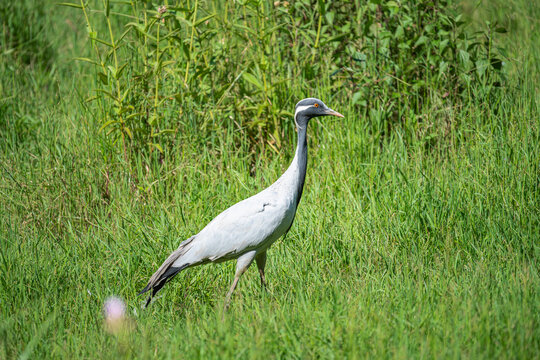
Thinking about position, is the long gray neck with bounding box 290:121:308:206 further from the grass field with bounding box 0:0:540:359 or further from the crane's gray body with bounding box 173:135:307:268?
the grass field with bounding box 0:0:540:359

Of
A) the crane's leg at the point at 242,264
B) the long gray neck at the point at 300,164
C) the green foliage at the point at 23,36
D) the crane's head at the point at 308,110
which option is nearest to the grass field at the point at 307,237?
the crane's leg at the point at 242,264

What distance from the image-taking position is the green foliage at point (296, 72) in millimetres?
5668

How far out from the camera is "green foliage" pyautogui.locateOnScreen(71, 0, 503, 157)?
567 cm

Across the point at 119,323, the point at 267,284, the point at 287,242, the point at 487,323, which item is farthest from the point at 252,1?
the point at 487,323

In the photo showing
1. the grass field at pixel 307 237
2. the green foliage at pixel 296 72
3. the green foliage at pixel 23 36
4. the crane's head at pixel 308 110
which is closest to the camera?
the grass field at pixel 307 237

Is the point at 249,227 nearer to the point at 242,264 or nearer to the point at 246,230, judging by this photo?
the point at 246,230

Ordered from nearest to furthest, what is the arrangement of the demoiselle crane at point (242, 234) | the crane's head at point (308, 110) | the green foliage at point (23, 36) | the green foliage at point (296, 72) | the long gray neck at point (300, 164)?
the demoiselle crane at point (242, 234) < the long gray neck at point (300, 164) < the crane's head at point (308, 110) < the green foliage at point (296, 72) < the green foliage at point (23, 36)

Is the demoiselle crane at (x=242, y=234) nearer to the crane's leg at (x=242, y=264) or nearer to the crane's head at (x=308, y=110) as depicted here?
the crane's leg at (x=242, y=264)

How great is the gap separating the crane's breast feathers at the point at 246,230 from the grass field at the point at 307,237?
35cm

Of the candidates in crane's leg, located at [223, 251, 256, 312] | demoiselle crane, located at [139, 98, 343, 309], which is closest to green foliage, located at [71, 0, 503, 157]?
demoiselle crane, located at [139, 98, 343, 309]

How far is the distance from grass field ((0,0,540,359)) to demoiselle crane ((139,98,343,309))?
28 centimetres

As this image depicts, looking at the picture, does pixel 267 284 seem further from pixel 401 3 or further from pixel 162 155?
pixel 401 3

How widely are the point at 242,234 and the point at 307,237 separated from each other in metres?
0.74

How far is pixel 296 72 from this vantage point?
6191mm
